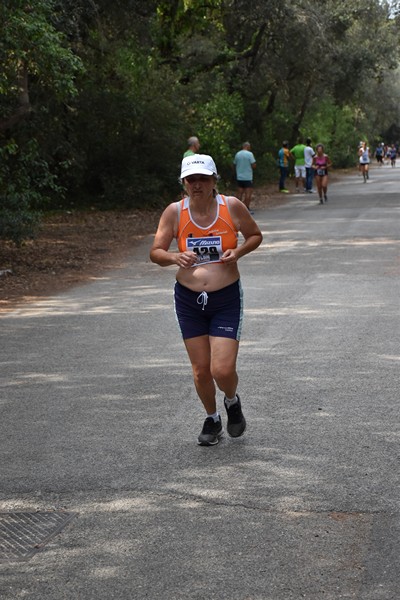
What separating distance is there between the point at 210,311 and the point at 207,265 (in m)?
0.30

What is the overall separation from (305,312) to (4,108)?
31.7 feet

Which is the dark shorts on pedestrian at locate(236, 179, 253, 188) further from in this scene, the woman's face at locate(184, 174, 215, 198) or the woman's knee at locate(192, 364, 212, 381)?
the woman's face at locate(184, 174, 215, 198)

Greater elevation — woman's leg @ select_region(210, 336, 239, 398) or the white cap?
the white cap

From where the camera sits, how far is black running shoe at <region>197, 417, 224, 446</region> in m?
6.65

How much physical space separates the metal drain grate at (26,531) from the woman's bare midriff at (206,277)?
1725mm

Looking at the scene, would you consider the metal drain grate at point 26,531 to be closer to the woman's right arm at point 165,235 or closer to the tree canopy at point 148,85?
the woman's right arm at point 165,235

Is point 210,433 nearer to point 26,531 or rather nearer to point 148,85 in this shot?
point 26,531

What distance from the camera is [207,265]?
6.46m

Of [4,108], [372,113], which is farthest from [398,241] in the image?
[372,113]

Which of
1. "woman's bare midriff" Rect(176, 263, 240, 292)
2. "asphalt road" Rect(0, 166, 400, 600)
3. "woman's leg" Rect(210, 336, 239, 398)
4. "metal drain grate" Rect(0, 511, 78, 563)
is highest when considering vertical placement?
"woman's bare midriff" Rect(176, 263, 240, 292)

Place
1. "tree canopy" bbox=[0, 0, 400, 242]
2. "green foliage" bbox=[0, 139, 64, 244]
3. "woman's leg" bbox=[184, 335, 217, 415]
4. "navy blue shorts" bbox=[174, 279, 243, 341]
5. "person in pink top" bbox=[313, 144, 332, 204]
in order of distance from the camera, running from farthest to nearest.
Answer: "person in pink top" bbox=[313, 144, 332, 204]
"tree canopy" bbox=[0, 0, 400, 242]
"green foliage" bbox=[0, 139, 64, 244]
"woman's leg" bbox=[184, 335, 217, 415]
"navy blue shorts" bbox=[174, 279, 243, 341]

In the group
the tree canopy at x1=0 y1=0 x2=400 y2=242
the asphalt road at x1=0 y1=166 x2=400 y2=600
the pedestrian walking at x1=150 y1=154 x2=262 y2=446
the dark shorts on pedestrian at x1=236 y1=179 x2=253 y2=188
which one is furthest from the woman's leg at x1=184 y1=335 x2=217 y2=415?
the dark shorts on pedestrian at x1=236 y1=179 x2=253 y2=188

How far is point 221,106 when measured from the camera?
117ft

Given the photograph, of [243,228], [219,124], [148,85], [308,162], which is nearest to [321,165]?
[148,85]
